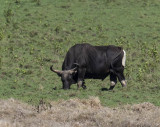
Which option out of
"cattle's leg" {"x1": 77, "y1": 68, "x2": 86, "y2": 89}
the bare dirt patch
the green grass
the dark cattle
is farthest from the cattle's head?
the bare dirt patch

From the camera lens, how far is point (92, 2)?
39906 mm

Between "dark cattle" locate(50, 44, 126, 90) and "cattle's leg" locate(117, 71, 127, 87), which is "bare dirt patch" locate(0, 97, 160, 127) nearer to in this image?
"dark cattle" locate(50, 44, 126, 90)

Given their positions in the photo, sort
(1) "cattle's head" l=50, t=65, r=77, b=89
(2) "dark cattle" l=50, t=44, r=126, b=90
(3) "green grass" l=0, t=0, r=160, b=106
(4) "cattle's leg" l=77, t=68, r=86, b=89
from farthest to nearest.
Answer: (2) "dark cattle" l=50, t=44, r=126, b=90
(4) "cattle's leg" l=77, t=68, r=86, b=89
(1) "cattle's head" l=50, t=65, r=77, b=89
(3) "green grass" l=0, t=0, r=160, b=106

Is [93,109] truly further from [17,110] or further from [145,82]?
[145,82]

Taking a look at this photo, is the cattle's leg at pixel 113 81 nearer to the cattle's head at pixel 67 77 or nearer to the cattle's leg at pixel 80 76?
the cattle's leg at pixel 80 76

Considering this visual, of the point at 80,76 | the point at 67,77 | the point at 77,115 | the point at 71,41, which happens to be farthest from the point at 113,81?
the point at 71,41

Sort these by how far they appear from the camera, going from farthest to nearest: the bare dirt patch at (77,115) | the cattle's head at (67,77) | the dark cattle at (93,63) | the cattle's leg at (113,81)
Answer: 1. the cattle's leg at (113,81)
2. the dark cattle at (93,63)
3. the cattle's head at (67,77)
4. the bare dirt patch at (77,115)

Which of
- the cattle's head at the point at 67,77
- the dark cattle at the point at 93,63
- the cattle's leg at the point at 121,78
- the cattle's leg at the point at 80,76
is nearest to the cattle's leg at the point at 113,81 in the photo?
the dark cattle at the point at 93,63

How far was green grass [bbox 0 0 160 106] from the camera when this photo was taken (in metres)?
22.5

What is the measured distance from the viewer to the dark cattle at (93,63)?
78.4 feet

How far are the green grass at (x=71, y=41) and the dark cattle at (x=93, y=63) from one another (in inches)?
25.9

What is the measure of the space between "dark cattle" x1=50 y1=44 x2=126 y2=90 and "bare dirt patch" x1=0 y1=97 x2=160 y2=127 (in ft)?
15.4

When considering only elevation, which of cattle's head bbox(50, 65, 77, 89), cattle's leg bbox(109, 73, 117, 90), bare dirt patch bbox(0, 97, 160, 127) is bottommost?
cattle's leg bbox(109, 73, 117, 90)

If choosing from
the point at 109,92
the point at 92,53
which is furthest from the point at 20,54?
the point at 109,92
